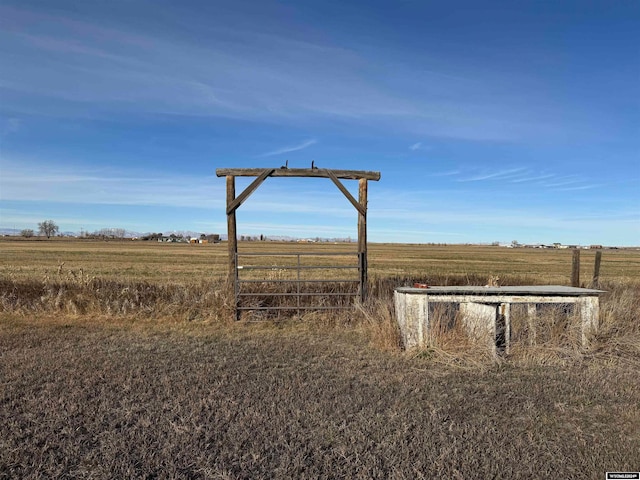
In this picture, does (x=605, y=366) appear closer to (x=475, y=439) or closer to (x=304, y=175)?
(x=475, y=439)

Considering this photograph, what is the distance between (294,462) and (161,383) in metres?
2.68

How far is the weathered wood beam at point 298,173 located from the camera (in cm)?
1023

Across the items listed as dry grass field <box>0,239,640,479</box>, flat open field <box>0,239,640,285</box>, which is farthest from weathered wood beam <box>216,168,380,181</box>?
flat open field <box>0,239,640,285</box>

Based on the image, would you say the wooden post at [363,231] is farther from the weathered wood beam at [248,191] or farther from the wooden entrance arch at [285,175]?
the weathered wood beam at [248,191]

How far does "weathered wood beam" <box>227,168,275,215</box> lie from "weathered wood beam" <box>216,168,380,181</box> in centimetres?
9

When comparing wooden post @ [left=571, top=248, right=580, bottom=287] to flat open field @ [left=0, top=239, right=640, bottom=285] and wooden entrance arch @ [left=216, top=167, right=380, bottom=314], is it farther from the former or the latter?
wooden entrance arch @ [left=216, top=167, right=380, bottom=314]

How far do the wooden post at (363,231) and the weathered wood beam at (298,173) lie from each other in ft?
0.60

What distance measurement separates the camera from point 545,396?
5188 millimetres

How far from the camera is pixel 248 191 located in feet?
33.0

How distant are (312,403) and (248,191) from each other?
240 inches

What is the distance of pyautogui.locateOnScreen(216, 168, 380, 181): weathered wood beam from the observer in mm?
10227

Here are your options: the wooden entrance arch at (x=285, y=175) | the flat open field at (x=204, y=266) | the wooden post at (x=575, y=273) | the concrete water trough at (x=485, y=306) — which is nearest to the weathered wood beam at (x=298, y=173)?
the wooden entrance arch at (x=285, y=175)

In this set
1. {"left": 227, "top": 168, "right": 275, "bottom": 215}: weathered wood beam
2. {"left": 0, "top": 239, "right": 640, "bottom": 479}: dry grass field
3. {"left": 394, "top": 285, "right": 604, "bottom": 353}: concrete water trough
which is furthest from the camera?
{"left": 227, "top": 168, "right": 275, "bottom": 215}: weathered wood beam

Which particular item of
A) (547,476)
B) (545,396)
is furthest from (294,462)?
(545,396)
